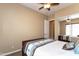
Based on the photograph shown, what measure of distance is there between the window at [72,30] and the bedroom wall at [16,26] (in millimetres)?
623

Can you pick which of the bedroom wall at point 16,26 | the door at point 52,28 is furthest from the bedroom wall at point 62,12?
the bedroom wall at point 16,26

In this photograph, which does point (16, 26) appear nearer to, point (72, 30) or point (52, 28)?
point (52, 28)

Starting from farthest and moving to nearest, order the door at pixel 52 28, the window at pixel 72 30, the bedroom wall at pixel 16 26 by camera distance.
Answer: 1. the door at pixel 52 28
2. the window at pixel 72 30
3. the bedroom wall at pixel 16 26

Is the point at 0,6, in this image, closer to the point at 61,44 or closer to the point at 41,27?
the point at 41,27

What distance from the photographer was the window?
174 centimetres

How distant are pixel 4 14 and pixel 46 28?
84 centimetres

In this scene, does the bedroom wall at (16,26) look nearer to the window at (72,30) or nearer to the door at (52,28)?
the door at (52,28)

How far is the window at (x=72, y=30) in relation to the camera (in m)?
1.74

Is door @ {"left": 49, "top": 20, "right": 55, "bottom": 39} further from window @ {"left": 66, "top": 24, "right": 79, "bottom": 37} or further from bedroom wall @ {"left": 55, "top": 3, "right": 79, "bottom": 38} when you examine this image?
window @ {"left": 66, "top": 24, "right": 79, "bottom": 37}

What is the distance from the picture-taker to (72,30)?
1.83 m

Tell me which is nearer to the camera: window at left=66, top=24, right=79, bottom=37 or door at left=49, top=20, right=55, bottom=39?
window at left=66, top=24, right=79, bottom=37

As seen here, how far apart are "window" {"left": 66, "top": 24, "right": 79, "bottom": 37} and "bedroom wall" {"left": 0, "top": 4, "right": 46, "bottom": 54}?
0.62 m

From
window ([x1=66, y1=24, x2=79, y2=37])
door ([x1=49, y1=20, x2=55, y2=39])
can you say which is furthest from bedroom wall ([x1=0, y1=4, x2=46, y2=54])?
window ([x1=66, y1=24, x2=79, y2=37])

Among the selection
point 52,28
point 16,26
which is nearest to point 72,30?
point 52,28
